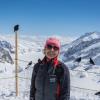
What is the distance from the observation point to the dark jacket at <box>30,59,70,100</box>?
181 inches

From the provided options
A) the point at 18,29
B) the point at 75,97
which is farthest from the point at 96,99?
the point at 18,29

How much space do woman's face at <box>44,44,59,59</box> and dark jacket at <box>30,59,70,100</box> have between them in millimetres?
113

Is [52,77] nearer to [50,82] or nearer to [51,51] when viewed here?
[50,82]

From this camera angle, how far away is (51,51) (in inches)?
183

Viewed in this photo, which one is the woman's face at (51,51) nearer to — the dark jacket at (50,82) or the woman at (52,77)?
the woman at (52,77)

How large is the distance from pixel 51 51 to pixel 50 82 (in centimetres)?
43

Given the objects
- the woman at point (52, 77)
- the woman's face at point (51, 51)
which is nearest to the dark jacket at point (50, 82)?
the woman at point (52, 77)

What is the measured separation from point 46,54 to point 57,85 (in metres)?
0.45

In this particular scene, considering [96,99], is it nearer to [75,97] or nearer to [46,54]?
[75,97]

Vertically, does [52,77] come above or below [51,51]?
below

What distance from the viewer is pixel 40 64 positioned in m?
4.71

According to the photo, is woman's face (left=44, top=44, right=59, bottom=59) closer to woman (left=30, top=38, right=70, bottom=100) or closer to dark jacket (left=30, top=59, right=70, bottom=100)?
woman (left=30, top=38, right=70, bottom=100)

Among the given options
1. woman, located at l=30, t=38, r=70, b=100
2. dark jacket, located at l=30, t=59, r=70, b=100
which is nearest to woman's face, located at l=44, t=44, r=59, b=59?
woman, located at l=30, t=38, r=70, b=100

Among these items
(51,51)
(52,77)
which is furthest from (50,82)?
(51,51)
